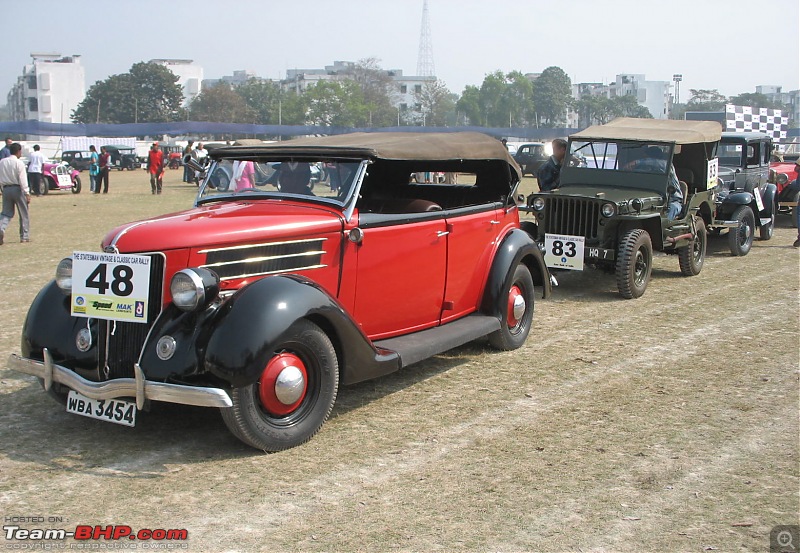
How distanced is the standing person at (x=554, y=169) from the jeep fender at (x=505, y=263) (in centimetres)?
370

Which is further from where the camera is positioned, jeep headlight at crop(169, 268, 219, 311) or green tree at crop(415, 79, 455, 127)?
green tree at crop(415, 79, 455, 127)

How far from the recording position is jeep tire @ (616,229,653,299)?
28.9ft

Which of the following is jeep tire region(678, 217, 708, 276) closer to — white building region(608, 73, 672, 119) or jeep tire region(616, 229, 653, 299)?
jeep tire region(616, 229, 653, 299)

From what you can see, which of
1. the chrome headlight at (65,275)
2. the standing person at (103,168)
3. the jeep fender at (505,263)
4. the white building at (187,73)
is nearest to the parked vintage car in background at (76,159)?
the standing person at (103,168)

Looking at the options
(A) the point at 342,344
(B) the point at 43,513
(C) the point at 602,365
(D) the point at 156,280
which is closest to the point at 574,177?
(C) the point at 602,365

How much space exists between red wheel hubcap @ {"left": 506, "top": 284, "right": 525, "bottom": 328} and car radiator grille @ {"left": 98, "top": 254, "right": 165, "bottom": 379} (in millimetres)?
3119

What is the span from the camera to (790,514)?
3.70m

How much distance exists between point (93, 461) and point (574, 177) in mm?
7479

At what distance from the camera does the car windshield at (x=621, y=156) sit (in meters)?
9.93

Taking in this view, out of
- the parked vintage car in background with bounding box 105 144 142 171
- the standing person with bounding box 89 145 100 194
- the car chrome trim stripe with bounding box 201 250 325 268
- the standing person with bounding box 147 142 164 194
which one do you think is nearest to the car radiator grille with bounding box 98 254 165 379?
the car chrome trim stripe with bounding box 201 250 325 268

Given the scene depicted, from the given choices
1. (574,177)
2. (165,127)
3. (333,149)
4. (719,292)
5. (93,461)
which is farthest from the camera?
(165,127)

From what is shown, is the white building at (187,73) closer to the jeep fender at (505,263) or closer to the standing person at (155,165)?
the standing person at (155,165)

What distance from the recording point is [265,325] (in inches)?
166

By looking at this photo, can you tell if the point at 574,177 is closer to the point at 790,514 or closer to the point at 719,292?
the point at 719,292
